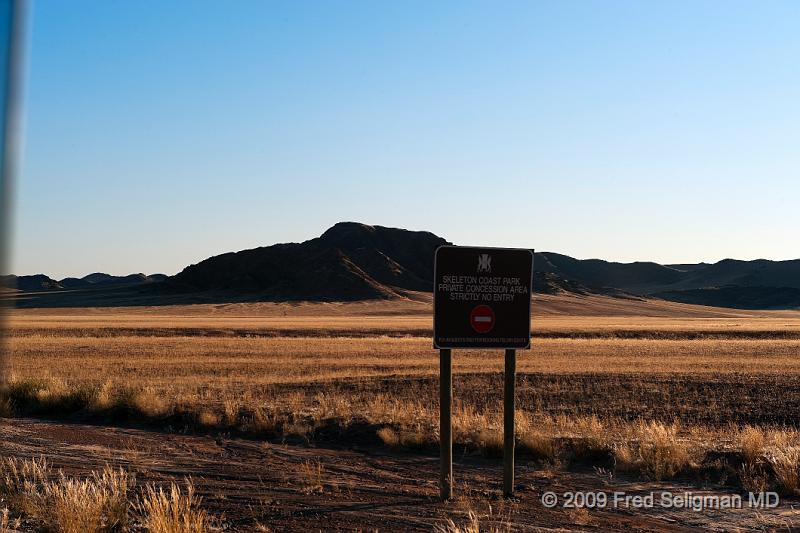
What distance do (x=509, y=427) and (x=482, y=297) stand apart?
1594 millimetres

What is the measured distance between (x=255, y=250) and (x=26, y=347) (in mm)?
137738

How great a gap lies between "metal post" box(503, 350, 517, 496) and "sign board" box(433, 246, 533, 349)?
0.97 ft

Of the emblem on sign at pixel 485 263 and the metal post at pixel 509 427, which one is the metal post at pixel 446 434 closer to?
the metal post at pixel 509 427

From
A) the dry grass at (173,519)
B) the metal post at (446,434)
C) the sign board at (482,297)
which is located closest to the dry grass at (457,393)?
the dry grass at (173,519)

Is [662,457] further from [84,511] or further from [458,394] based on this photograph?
[458,394]

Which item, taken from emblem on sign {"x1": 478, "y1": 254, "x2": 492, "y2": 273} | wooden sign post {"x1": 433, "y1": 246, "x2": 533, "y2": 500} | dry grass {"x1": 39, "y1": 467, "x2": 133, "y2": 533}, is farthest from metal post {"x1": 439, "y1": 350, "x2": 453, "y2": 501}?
dry grass {"x1": 39, "y1": 467, "x2": 133, "y2": 533}

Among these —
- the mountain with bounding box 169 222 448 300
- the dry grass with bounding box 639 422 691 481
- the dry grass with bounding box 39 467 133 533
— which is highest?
the mountain with bounding box 169 222 448 300

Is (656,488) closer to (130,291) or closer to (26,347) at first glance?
(26,347)

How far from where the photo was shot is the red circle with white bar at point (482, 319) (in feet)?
31.7

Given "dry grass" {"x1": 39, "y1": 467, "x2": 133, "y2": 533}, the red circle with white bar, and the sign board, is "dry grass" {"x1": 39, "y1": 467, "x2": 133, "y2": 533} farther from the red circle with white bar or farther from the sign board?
the red circle with white bar

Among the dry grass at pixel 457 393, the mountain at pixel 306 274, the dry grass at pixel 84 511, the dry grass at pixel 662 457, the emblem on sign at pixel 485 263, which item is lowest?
the dry grass at pixel 457 393

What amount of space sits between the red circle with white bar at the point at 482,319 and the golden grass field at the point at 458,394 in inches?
118

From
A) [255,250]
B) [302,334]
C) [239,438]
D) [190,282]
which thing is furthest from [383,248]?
[239,438]

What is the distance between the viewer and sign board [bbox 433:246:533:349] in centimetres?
955
